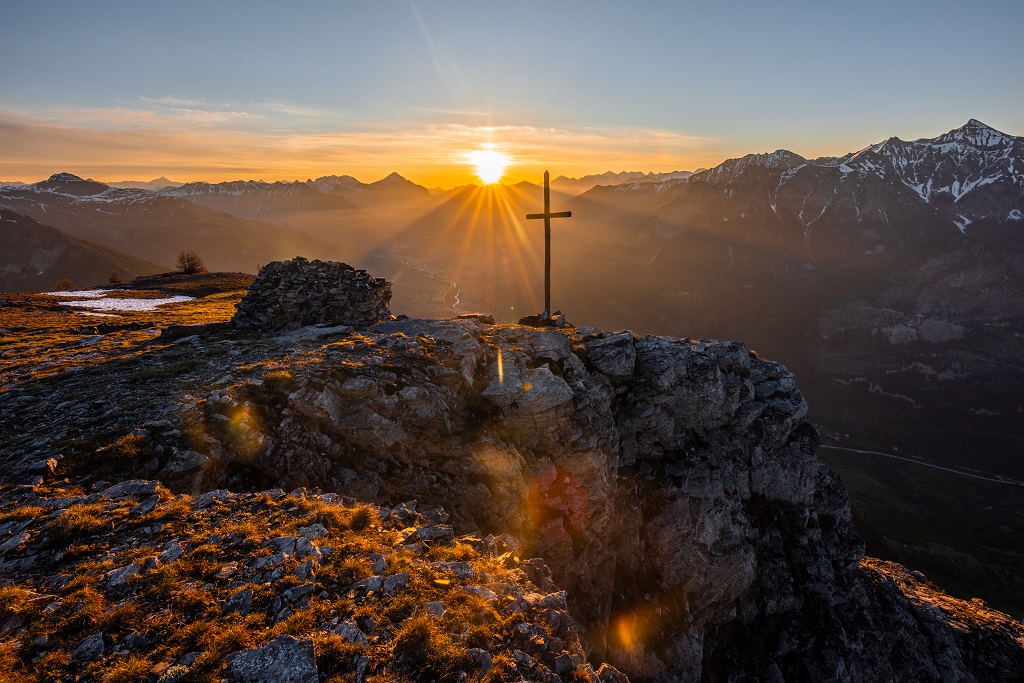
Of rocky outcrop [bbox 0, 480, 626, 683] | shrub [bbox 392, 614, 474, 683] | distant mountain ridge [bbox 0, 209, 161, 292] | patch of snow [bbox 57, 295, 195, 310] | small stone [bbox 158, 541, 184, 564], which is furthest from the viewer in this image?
distant mountain ridge [bbox 0, 209, 161, 292]

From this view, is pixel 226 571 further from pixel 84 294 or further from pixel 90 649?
pixel 84 294

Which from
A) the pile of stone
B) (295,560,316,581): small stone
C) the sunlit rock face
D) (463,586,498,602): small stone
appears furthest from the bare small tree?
(463,586,498,602): small stone

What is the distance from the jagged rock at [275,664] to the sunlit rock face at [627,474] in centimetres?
938

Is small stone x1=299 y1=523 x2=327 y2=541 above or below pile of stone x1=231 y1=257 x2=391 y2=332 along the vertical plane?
below

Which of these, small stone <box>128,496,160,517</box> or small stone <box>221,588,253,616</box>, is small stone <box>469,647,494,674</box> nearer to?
small stone <box>221,588,253,616</box>

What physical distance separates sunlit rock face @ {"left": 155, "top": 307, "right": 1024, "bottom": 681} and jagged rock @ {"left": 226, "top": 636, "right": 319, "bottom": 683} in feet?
30.8

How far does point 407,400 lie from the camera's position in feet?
69.5

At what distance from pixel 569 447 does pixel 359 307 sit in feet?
61.1

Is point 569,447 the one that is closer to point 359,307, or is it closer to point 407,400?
point 407,400

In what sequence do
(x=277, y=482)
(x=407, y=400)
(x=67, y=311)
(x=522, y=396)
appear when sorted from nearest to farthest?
1. (x=277, y=482)
2. (x=407, y=400)
3. (x=522, y=396)
4. (x=67, y=311)

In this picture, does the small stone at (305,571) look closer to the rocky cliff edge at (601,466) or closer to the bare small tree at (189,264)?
the rocky cliff edge at (601,466)

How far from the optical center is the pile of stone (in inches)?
1186

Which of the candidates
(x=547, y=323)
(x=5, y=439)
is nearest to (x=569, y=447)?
(x=547, y=323)

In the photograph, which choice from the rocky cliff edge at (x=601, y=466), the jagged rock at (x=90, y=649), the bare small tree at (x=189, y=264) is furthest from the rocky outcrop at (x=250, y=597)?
the bare small tree at (x=189, y=264)
